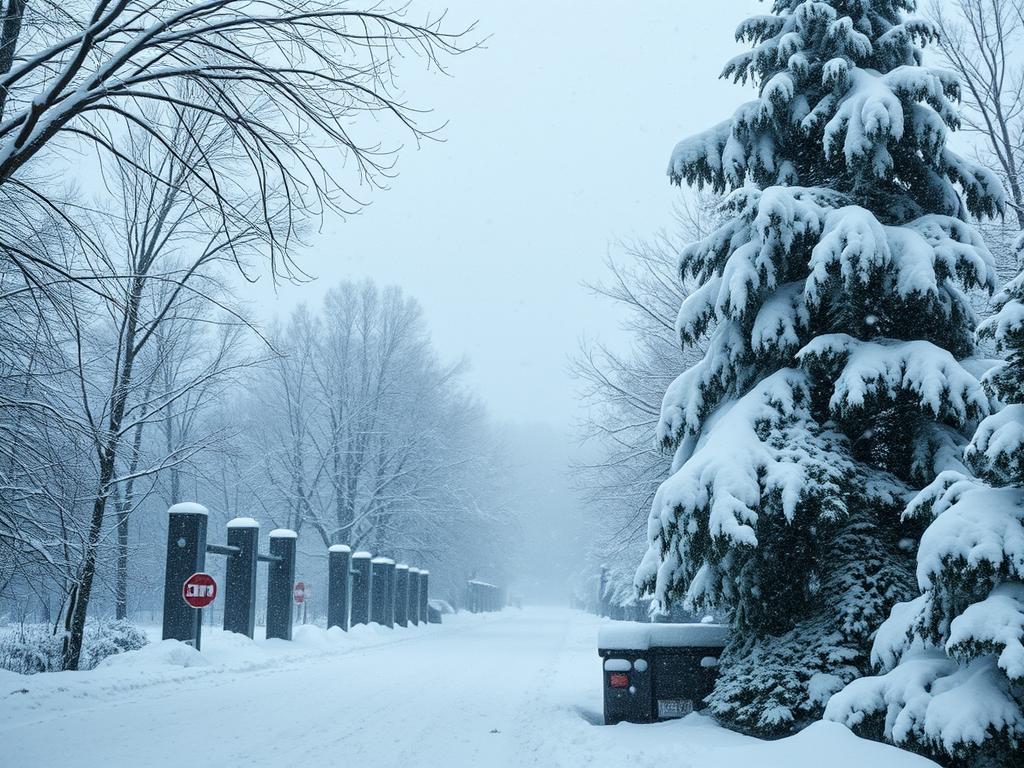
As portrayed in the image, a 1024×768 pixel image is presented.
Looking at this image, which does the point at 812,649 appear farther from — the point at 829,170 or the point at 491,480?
the point at 491,480

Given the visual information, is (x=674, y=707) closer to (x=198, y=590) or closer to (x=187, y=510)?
(x=198, y=590)

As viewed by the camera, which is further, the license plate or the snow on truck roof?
the snow on truck roof

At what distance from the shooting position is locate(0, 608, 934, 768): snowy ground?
6.51m

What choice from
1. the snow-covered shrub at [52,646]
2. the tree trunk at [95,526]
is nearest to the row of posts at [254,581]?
the snow-covered shrub at [52,646]

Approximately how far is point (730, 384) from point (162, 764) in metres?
6.35

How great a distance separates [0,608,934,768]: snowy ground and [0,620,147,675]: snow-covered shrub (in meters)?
1.38

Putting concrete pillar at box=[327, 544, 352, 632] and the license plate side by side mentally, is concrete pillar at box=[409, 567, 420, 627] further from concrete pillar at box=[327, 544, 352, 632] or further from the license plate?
the license plate

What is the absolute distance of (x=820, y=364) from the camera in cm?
805

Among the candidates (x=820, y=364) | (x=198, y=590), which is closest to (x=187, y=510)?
(x=198, y=590)

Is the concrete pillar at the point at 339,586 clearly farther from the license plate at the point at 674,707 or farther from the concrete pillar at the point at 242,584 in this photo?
the license plate at the point at 674,707

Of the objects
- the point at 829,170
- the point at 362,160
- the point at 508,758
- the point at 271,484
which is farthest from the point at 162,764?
the point at 271,484

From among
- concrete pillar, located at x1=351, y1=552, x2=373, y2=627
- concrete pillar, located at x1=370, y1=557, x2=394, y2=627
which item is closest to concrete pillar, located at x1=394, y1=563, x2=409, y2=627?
concrete pillar, located at x1=370, y1=557, x2=394, y2=627

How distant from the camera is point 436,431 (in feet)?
121

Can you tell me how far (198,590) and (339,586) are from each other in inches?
420
